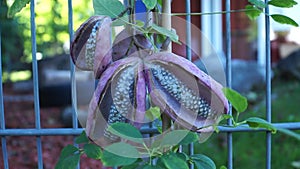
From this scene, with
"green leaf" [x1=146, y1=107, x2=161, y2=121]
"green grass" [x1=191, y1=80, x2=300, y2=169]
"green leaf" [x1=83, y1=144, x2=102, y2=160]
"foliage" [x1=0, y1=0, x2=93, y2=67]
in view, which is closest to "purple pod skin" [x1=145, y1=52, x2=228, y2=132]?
"green leaf" [x1=146, y1=107, x2=161, y2=121]

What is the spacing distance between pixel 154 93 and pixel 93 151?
23 centimetres

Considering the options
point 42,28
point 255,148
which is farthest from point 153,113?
point 42,28

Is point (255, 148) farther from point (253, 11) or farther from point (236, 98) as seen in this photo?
point (236, 98)

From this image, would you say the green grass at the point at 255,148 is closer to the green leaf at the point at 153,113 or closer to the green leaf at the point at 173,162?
the green leaf at the point at 153,113

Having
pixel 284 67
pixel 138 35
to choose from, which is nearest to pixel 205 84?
pixel 138 35

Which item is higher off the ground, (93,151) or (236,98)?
(236,98)

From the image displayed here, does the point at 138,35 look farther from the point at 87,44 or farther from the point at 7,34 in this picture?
the point at 7,34

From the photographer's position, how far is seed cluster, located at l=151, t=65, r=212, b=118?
0.86 metres

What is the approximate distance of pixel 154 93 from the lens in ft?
2.80

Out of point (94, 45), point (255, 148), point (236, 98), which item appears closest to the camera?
point (236, 98)

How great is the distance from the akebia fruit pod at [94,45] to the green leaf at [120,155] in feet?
0.50

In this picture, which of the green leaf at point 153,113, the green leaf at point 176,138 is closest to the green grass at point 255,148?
the green leaf at point 153,113

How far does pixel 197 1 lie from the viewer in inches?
355

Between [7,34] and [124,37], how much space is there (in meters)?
6.19
